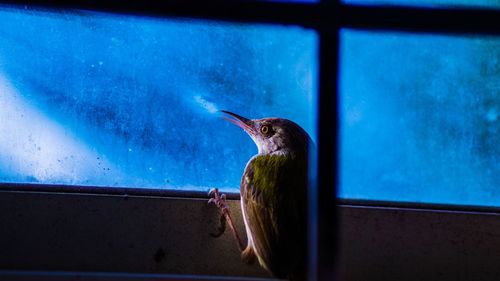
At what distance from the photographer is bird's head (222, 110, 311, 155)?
2.38m

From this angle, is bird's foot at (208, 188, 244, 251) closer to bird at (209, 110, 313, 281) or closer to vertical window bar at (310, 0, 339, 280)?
bird at (209, 110, 313, 281)

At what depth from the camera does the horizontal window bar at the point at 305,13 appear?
847 mm

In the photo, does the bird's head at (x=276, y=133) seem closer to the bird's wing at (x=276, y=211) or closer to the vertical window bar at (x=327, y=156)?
the bird's wing at (x=276, y=211)

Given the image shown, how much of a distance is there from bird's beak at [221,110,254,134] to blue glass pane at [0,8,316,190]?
0.17 ft

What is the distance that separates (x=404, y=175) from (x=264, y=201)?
0.71 metres

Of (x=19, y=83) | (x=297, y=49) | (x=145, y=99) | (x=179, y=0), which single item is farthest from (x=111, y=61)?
(x=179, y=0)

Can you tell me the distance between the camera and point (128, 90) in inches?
86.1

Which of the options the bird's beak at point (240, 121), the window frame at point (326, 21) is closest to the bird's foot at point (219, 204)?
the bird's beak at point (240, 121)

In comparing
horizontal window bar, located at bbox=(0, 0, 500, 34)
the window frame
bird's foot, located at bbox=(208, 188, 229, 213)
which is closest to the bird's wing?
bird's foot, located at bbox=(208, 188, 229, 213)

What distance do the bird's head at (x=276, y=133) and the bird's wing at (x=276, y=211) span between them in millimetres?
152

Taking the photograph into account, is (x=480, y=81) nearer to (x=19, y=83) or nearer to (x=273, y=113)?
(x=273, y=113)

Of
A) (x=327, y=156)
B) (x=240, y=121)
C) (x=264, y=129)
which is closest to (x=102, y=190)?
(x=240, y=121)

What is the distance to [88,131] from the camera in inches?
85.6

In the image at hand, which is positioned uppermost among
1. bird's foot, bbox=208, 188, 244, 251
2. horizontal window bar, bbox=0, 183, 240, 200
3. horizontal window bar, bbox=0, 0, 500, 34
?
horizontal window bar, bbox=0, 0, 500, 34
